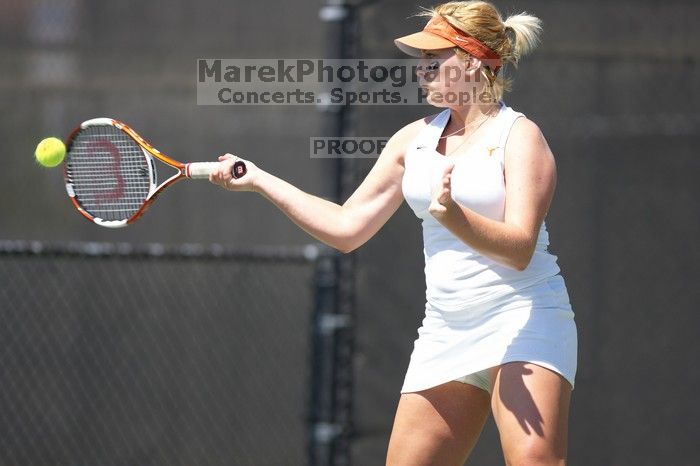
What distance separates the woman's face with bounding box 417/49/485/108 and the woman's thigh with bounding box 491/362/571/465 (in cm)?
67

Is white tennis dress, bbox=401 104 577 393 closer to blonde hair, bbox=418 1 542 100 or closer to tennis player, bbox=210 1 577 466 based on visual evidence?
tennis player, bbox=210 1 577 466

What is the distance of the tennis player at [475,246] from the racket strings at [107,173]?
28.8 inches

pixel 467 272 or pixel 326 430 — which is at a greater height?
pixel 467 272

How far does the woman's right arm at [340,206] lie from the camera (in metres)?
2.80

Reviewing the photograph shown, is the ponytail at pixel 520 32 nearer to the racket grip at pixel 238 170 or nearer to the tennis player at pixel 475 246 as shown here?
the tennis player at pixel 475 246

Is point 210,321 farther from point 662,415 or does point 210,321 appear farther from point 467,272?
point 467,272

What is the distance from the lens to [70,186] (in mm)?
3449

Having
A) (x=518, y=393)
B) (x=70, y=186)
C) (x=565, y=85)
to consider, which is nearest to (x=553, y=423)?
(x=518, y=393)

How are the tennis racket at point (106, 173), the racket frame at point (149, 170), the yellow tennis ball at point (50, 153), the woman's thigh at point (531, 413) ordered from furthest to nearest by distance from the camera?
1. the tennis racket at point (106, 173)
2. the yellow tennis ball at point (50, 153)
3. the racket frame at point (149, 170)
4. the woman's thigh at point (531, 413)

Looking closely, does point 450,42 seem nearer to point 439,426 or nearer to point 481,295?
point 481,295

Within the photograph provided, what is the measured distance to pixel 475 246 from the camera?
2.42m

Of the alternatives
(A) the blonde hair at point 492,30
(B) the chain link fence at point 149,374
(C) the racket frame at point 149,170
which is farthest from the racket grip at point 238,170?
(B) the chain link fence at point 149,374

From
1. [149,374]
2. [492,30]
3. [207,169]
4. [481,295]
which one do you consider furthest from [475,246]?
[149,374]

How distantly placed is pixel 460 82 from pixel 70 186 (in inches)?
53.8
